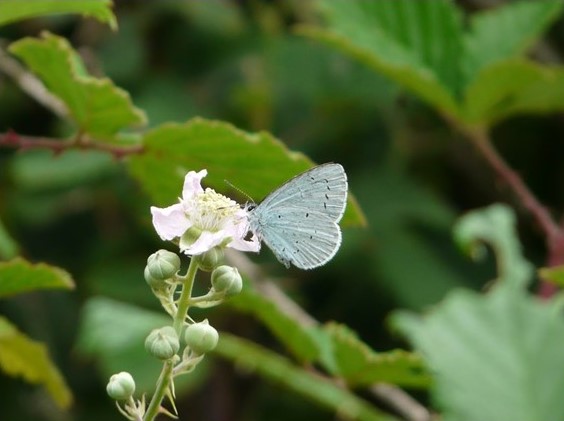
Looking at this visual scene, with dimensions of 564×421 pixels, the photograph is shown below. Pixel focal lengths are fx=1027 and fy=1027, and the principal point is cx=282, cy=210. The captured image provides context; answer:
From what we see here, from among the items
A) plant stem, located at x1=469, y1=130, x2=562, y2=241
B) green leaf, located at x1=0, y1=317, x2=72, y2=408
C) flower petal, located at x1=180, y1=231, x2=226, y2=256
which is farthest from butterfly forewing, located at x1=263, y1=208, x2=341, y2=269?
plant stem, located at x1=469, y1=130, x2=562, y2=241

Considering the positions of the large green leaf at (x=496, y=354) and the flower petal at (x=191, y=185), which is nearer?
the flower petal at (x=191, y=185)

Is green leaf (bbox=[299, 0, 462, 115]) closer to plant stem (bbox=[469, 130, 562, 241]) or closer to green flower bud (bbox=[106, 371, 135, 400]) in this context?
plant stem (bbox=[469, 130, 562, 241])

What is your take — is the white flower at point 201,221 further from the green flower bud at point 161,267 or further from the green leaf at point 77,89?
the green leaf at point 77,89

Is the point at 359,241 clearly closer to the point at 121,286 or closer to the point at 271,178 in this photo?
the point at 121,286

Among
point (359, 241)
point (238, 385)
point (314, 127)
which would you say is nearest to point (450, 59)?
point (359, 241)

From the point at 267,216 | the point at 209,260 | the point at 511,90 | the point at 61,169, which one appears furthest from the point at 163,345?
the point at 61,169

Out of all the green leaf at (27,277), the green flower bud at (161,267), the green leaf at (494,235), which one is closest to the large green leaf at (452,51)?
the green leaf at (494,235)
